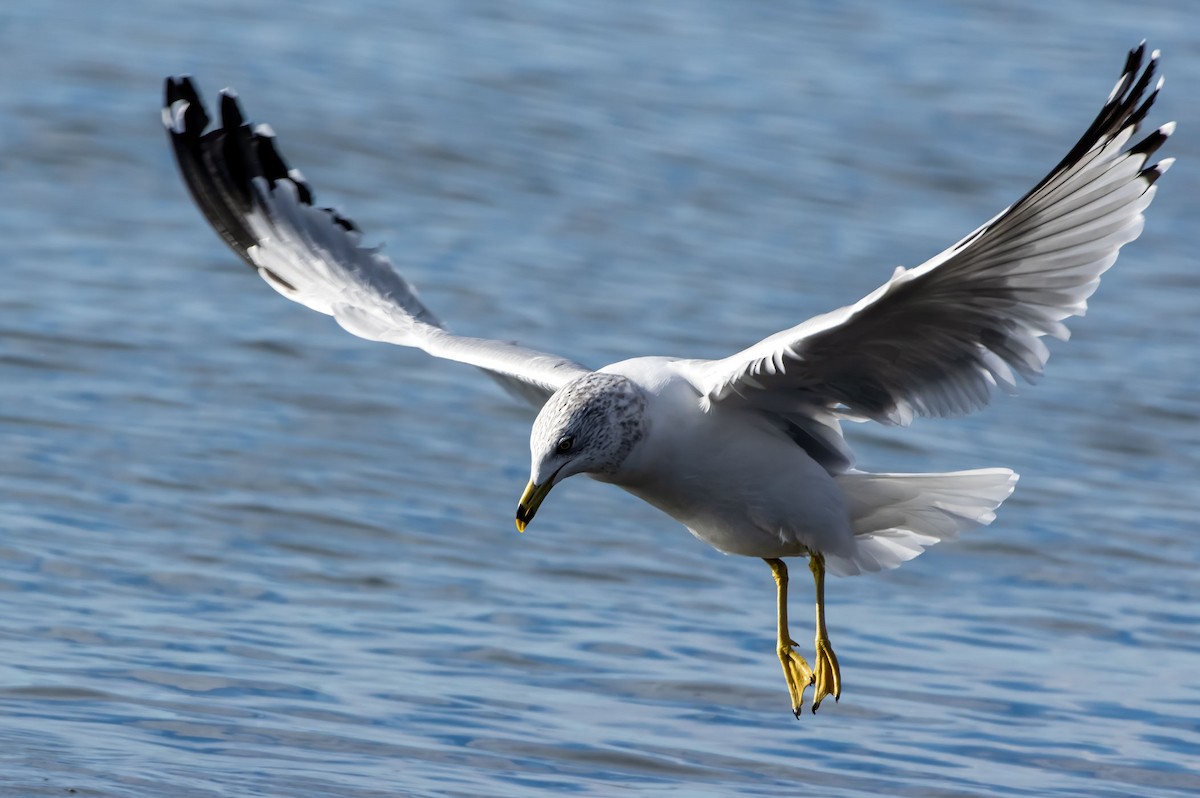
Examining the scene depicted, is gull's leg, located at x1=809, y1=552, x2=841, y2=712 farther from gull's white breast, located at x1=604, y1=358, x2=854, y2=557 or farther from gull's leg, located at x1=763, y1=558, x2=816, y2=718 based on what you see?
gull's white breast, located at x1=604, y1=358, x2=854, y2=557

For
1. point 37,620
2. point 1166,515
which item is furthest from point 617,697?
point 1166,515

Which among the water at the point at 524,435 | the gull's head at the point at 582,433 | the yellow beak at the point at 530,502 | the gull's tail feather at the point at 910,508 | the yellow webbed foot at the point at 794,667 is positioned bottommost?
the water at the point at 524,435

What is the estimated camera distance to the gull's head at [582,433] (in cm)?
527

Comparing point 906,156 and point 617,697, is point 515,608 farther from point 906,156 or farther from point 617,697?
point 906,156

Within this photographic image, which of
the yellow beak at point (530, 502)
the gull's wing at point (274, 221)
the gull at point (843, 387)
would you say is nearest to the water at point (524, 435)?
the gull at point (843, 387)

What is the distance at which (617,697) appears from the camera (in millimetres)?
6809

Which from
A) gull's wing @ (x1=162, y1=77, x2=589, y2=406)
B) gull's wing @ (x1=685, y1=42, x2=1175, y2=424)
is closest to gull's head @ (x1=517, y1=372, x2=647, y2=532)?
gull's wing @ (x1=685, y1=42, x2=1175, y2=424)

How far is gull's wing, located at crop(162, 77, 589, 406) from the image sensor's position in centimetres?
698

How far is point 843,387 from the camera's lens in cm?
562

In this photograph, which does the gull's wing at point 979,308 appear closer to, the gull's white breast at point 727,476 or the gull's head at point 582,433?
the gull's white breast at point 727,476

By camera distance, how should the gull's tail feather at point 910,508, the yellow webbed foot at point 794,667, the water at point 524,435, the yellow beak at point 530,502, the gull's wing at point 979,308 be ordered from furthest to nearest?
the water at point 524,435 → the yellow webbed foot at point 794,667 → the gull's tail feather at point 910,508 → the yellow beak at point 530,502 → the gull's wing at point 979,308

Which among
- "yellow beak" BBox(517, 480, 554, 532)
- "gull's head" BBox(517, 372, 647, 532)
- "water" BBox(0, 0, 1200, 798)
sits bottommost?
"water" BBox(0, 0, 1200, 798)

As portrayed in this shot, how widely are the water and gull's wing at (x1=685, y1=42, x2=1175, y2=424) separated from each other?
4.44ft

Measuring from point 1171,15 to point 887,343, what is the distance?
15466 mm
